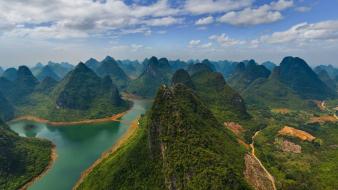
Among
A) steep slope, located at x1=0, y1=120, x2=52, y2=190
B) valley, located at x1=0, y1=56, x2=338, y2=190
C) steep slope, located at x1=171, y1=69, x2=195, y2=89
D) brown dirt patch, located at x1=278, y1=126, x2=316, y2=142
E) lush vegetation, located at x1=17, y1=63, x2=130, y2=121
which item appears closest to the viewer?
valley, located at x1=0, y1=56, x2=338, y2=190

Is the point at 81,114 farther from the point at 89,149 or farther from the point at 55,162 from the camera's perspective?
the point at 55,162

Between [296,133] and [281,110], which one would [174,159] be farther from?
[281,110]

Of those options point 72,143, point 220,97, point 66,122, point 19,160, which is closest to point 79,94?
point 66,122

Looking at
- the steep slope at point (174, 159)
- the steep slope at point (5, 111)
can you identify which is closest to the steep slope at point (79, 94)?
the steep slope at point (5, 111)

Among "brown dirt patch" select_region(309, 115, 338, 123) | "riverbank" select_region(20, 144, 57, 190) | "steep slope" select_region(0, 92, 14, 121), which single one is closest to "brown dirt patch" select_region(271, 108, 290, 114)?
"brown dirt patch" select_region(309, 115, 338, 123)

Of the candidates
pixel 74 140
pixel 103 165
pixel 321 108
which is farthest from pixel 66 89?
pixel 321 108

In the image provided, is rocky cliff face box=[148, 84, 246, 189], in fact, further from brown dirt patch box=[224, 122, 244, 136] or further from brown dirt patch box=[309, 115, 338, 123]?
brown dirt patch box=[309, 115, 338, 123]
